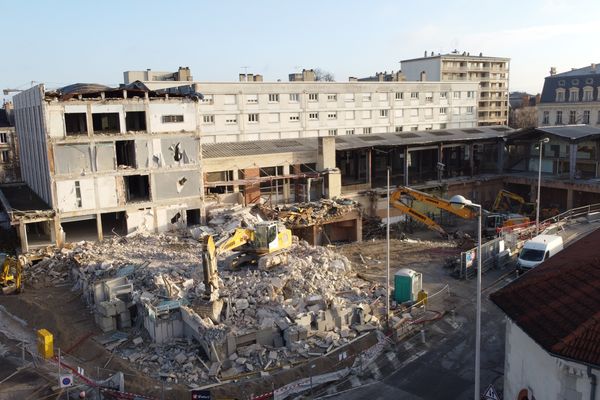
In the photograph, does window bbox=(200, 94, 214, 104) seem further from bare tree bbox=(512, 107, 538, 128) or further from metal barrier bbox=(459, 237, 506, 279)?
bare tree bbox=(512, 107, 538, 128)

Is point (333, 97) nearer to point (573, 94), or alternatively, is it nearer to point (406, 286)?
point (573, 94)

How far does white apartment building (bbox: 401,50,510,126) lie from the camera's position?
9244 cm

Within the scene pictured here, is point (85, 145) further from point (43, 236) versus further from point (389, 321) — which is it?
point (389, 321)

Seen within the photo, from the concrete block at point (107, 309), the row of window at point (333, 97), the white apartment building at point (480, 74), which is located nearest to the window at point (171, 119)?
the row of window at point (333, 97)

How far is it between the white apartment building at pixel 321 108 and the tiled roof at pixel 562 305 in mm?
47185

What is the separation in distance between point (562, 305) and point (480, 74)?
92375 mm

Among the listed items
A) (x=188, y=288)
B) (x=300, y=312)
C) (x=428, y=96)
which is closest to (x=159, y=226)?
(x=188, y=288)

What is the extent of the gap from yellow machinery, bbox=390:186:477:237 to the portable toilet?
568 centimetres

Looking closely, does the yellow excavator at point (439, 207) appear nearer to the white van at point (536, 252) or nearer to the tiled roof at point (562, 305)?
the white van at point (536, 252)

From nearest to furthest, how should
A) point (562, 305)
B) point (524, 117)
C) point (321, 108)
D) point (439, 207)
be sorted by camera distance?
1. point (562, 305)
2. point (439, 207)
3. point (321, 108)
4. point (524, 117)

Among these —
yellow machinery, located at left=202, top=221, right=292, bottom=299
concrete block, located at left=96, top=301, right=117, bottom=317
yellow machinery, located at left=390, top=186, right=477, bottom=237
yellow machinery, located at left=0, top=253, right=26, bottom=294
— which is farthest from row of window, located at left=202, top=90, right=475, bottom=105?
concrete block, located at left=96, top=301, right=117, bottom=317

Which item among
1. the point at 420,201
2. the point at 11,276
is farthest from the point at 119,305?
the point at 420,201

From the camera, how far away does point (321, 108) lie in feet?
216

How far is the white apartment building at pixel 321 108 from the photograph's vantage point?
59438 mm
